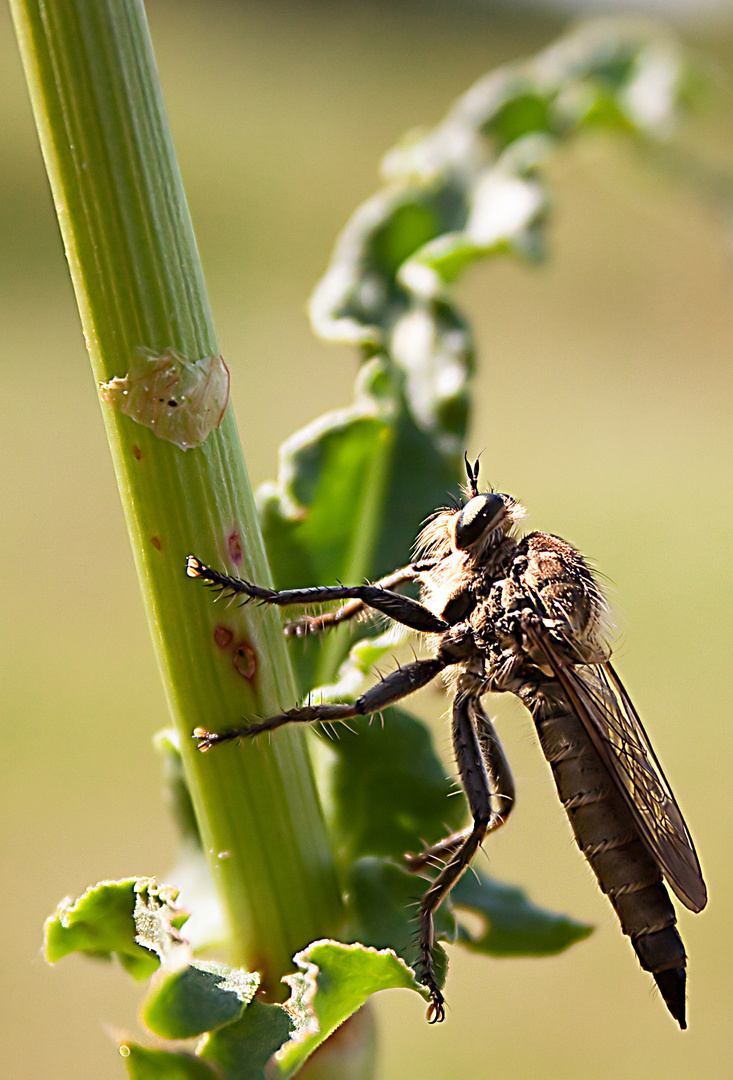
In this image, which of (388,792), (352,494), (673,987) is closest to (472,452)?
(673,987)

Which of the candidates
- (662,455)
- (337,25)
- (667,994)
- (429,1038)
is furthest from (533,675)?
(337,25)

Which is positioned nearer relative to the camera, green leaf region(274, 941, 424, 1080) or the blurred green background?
green leaf region(274, 941, 424, 1080)

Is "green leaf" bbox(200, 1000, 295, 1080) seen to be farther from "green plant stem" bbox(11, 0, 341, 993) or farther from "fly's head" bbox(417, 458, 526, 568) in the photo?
"fly's head" bbox(417, 458, 526, 568)

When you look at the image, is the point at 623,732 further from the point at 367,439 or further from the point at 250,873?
the point at 250,873

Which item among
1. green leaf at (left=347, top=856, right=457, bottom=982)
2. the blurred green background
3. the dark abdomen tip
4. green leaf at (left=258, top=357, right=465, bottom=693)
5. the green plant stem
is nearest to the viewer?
the green plant stem

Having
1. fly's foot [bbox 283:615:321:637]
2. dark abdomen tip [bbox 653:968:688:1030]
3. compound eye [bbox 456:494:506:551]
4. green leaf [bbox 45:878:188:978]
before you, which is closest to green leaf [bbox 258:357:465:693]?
fly's foot [bbox 283:615:321:637]

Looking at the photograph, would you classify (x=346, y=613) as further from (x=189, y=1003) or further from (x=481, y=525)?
(x=189, y=1003)

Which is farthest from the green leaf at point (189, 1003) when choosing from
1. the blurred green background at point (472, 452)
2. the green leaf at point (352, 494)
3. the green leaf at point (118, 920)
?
the green leaf at point (352, 494)
